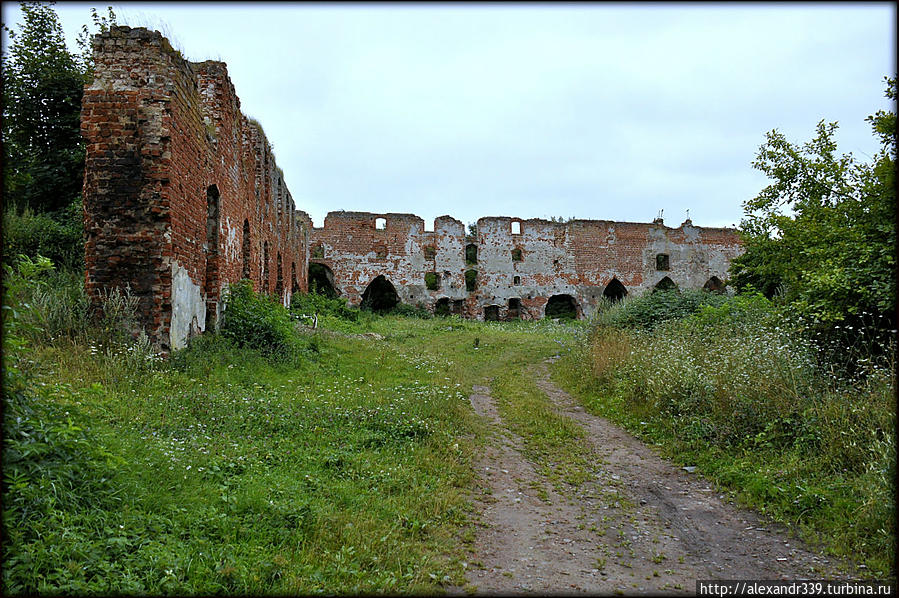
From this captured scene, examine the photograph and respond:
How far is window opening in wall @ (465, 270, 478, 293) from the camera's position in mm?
31562

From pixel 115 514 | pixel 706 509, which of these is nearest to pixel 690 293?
pixel 706 509

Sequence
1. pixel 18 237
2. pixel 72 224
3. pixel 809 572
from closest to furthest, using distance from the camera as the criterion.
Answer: pixel 809 572
pixel 18 237
pixel 72 224

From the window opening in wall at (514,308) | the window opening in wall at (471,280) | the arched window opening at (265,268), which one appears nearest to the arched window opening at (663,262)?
the window opening in wall at (514,308)

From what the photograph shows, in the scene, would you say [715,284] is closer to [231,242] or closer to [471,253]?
[471,253]

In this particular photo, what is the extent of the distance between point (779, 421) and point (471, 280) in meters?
26.2

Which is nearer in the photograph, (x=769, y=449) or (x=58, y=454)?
(x=58, y=454)

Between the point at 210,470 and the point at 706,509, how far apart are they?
419cm

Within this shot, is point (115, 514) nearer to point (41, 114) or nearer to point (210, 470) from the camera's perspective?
point (210, 470)

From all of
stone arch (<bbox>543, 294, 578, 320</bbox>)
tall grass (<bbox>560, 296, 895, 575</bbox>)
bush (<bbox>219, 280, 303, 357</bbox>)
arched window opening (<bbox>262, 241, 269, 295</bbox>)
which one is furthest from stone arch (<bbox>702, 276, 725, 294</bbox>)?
bush (<bbox>219, 280, 303, 357</bbox>)

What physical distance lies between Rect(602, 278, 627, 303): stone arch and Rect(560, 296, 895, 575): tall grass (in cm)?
2423

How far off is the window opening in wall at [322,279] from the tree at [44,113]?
15217 mm

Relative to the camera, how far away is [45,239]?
10875mm

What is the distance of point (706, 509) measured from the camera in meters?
4.95

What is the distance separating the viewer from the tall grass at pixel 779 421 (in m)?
4.29
